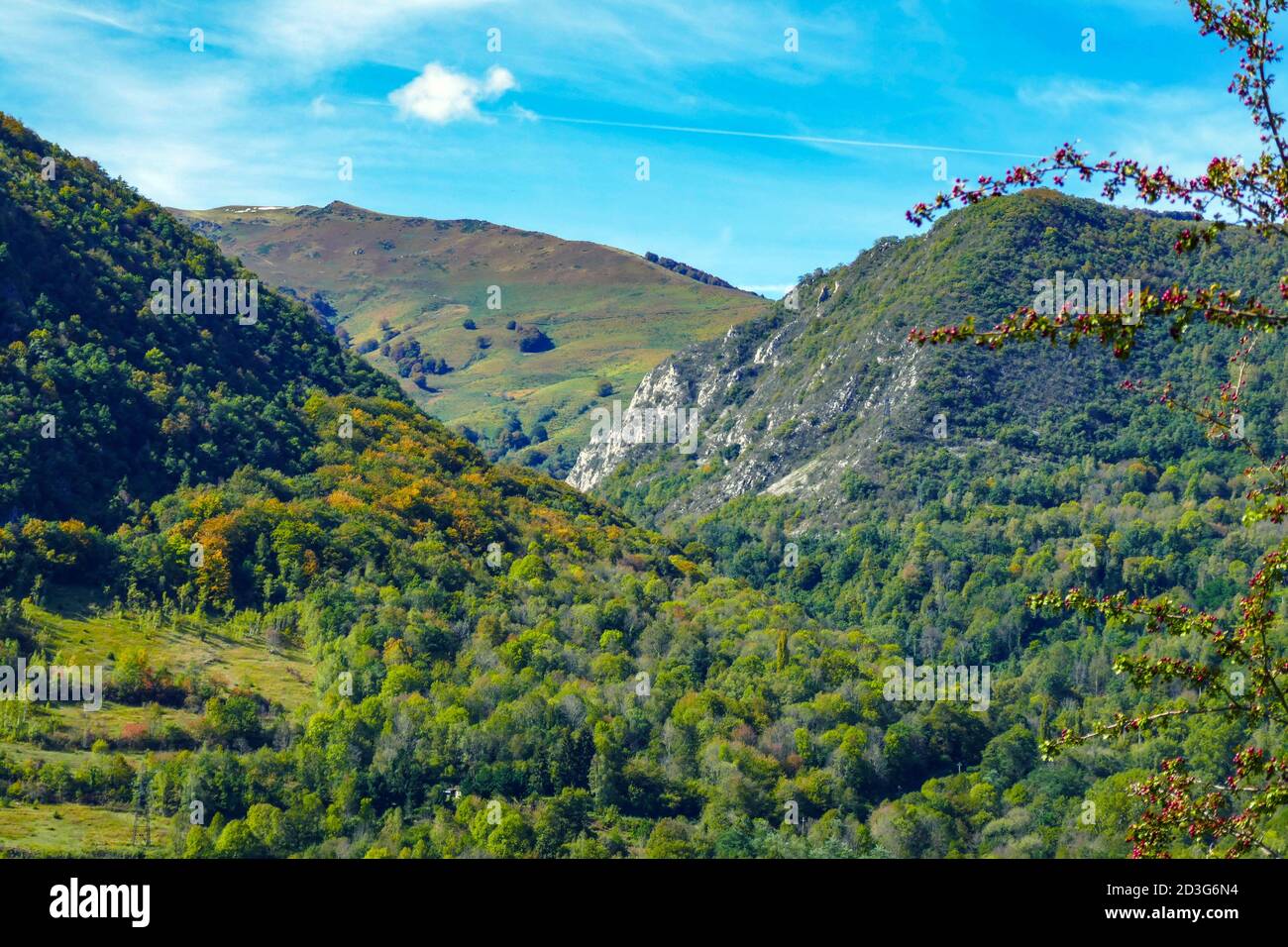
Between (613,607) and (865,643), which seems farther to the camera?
(865,643)

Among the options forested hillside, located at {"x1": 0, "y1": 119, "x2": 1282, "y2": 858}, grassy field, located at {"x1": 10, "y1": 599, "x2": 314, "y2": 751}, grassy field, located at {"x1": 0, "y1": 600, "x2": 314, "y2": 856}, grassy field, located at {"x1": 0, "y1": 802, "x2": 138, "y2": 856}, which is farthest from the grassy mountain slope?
grassy field, located at {"x1": 0, "y1": 802, "x2": 138, "y2": 856}

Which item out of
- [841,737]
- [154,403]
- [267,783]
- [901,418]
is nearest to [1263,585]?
[267,783]

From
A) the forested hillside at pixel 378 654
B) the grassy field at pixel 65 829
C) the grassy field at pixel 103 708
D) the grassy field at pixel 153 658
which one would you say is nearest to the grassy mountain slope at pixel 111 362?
the forested hillside at pixel 378 654

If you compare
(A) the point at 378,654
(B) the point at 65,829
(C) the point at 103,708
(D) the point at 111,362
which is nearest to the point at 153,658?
(C) the point at 103,708

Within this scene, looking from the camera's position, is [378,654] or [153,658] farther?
[378,654]

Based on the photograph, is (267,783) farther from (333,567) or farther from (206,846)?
(333,567)

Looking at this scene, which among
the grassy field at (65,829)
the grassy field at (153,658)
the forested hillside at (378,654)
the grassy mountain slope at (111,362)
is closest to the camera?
the grassy field at (65,829)

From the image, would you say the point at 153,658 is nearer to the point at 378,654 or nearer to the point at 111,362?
the point at 378,654

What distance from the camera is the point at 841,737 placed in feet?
254

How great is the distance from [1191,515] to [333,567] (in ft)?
349

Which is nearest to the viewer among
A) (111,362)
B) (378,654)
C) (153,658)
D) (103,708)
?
(103,708)

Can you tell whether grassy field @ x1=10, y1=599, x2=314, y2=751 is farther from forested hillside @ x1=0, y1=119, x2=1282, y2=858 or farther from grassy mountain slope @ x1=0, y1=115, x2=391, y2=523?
grassy mountain slope @ x1=0, y1=115, x2=391, y2=523

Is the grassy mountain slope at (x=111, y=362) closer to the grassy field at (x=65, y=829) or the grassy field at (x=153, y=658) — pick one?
the grassy field at (x=153, y=658)

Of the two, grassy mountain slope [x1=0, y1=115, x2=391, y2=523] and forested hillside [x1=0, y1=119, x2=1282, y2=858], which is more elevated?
grassy mountain slope [x1=0, y1=115, x2=391, y2=523]
